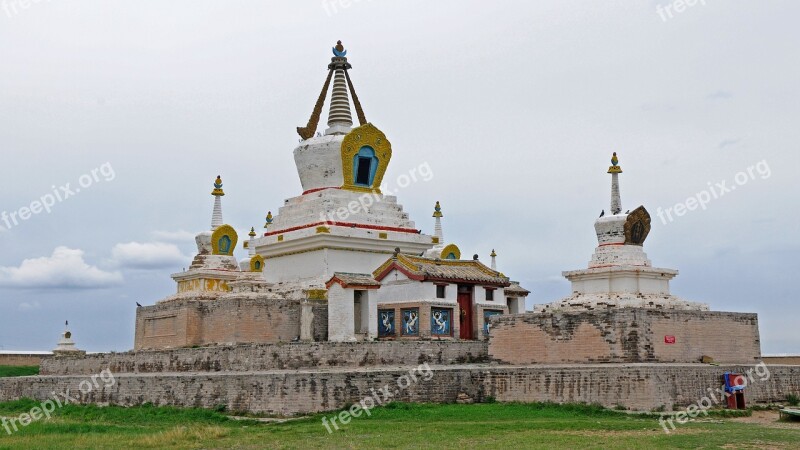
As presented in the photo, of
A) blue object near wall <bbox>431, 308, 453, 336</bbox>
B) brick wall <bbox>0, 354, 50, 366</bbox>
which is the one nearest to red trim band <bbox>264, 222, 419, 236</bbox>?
blue object near wall <bbox>431, 308, 453, 336</bbox>

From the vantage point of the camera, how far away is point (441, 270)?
2392 cm

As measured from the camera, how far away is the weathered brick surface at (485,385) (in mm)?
17578

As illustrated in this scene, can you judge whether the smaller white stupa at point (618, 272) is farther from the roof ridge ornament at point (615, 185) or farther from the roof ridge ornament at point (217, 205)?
the roof ridge ornament at point (217, 205)

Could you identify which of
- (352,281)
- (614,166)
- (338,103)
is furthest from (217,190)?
(614,166)

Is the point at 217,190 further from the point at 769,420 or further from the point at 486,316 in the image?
the point at 769,420

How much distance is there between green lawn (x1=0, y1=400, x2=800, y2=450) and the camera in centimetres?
1381

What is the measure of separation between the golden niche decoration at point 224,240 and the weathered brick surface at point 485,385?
9894 millimetres

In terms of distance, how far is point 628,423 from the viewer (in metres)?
15.7

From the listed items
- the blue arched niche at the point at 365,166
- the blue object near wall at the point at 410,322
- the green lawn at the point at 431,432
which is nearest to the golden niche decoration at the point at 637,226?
the blue object near wall at the point at 410,322

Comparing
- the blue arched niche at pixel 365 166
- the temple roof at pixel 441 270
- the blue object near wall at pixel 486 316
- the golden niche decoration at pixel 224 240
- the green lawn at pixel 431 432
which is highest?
the blue arched niche at pixel 365 166

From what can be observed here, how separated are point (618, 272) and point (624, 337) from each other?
19.9ft

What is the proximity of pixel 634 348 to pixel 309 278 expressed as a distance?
10436 millimetres

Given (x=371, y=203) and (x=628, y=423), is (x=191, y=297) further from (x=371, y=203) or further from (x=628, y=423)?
(x=628, y=423)

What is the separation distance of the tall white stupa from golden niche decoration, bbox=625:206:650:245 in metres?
6.05
